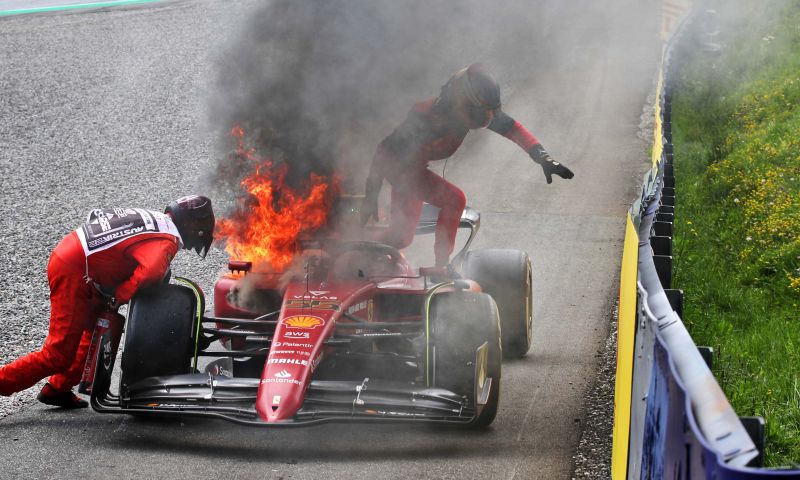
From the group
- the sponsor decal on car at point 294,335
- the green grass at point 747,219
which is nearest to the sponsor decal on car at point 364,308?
the sponsor decal on car at point 294,335

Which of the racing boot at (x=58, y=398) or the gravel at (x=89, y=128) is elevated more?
the gravel at (x=89, y=128)

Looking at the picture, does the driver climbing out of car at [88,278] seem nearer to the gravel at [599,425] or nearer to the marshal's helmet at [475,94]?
the marshal's helmet at [475,94]

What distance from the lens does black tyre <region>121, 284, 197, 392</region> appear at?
637 centimetres

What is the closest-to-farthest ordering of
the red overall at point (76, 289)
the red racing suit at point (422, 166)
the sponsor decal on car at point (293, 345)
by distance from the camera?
the sponsor decal on car at point (293, 345), the red overall at point (76, 289), the red racing suit at point (422, 166)

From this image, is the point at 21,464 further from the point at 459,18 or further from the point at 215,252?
the point at 459,18

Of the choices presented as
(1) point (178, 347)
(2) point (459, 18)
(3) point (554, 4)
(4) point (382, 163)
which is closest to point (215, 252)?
(4) point (382, 163)

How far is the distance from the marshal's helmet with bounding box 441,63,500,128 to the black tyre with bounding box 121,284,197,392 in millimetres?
2422

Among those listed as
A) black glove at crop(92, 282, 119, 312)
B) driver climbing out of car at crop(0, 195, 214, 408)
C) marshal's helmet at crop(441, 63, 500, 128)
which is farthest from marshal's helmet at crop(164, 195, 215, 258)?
marshal's helmet at crop(441, 63, 500, 128)

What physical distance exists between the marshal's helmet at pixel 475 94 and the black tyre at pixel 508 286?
1.14 metres

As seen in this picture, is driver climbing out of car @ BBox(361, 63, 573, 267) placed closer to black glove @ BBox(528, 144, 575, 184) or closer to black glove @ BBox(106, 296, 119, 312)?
black glove @ BBox(528, 144, 575, 184)

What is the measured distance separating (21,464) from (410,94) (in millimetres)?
5395

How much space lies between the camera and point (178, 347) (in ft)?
21.1

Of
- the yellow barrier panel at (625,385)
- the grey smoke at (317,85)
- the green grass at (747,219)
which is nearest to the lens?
the yellow barrier panel at (625,385)

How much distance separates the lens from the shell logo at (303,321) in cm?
646
